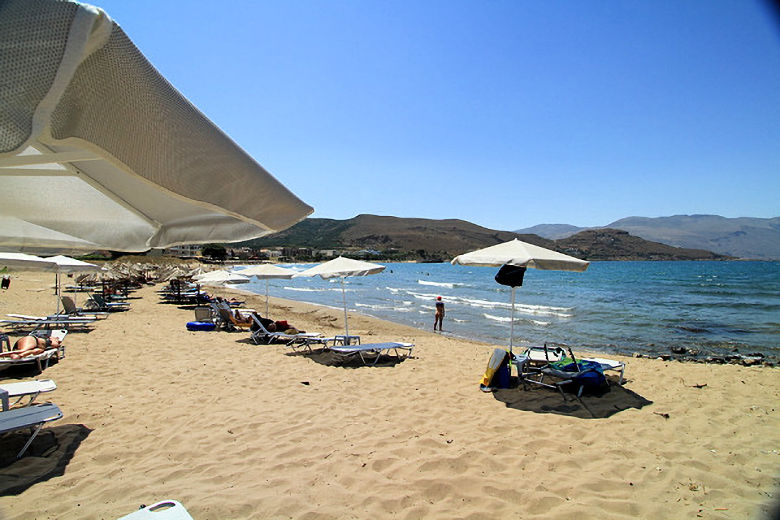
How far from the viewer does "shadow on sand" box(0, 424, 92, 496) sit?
10.3 ft

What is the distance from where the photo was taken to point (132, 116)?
4.10ft

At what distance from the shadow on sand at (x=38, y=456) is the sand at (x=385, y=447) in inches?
0.7

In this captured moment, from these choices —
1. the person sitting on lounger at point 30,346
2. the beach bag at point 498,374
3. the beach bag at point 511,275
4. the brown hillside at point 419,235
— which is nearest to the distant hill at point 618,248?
the brown hillside at point 419,235

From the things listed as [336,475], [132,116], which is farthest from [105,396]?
[132,116]

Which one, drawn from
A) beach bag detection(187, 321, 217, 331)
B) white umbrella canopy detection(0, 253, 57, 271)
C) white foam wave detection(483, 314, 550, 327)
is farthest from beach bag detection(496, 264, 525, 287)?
white foam wave detection(483, 314, 550, 327)

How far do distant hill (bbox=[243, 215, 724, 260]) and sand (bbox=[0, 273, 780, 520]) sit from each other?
104122mm

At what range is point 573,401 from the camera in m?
5.43

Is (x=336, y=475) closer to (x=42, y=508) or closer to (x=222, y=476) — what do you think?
(x=222, y=476)

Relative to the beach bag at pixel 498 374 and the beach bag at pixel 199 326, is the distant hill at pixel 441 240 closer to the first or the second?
the beach bag at pixel 199 326

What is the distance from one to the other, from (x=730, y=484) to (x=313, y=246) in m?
122

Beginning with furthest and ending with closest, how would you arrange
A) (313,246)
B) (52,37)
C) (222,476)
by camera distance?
1. (313,246)
2. (222,476)
3. (52,37)

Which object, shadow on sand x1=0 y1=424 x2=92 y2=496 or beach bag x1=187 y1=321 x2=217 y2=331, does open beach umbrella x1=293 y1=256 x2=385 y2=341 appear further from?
shadow on sand x1=0 y1=424 x2=92 y2=496

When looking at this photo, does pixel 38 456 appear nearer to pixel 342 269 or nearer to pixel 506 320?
pixel 342 269

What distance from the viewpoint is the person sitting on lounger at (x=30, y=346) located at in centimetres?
641
